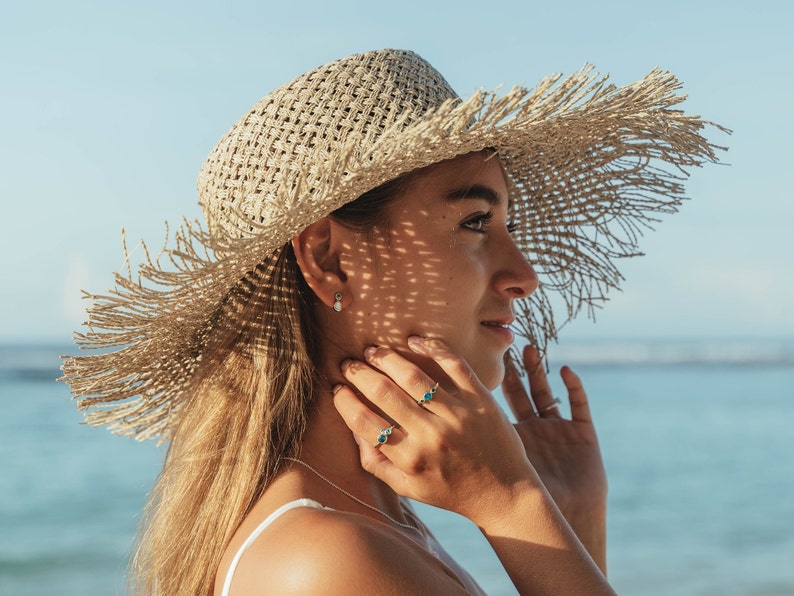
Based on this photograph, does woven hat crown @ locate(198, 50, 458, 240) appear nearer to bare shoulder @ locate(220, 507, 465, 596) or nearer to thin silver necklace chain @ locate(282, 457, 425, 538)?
thin silver necklace chain @ locate(282, 457, 425, 538)

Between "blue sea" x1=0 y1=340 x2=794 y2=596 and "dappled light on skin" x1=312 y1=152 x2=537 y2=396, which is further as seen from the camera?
"blue sea" x1=0 y1=340 x2=794 y2=596

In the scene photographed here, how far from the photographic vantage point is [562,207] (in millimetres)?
2951

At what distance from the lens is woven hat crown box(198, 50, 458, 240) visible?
2.06 m

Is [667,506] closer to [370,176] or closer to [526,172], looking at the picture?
[526,172]

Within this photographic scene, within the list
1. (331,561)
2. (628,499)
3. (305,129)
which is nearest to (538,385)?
(305,129)

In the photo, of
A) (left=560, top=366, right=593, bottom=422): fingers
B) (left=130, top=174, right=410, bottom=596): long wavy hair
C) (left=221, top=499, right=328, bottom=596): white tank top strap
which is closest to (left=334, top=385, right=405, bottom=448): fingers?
(left=130, top=174, right=410, bottom=596): long wavy hair

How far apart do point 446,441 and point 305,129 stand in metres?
0.81

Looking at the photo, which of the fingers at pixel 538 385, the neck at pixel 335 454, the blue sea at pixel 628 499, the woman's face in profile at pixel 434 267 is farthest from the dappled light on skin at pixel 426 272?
the blue sea at pixel 628 499

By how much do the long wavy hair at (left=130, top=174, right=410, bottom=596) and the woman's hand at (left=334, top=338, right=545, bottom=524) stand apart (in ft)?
0.63

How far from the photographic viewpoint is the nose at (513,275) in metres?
2.32

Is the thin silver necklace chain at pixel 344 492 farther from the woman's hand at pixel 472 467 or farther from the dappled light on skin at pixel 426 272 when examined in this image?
the dappled light on skin at pixel 426 272

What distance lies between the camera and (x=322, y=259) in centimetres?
223

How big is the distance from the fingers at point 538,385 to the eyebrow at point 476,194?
2.85 feet

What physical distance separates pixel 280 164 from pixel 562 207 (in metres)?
1.19
